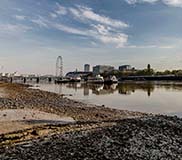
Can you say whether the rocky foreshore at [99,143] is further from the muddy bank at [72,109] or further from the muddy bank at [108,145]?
the muddy bank at [72,109]

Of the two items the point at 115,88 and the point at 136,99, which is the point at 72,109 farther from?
the point at 115,88

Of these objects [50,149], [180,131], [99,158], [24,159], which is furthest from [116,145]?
[180,131]

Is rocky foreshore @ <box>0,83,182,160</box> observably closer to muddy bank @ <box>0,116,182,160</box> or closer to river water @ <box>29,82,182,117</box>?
muddy bank @ <box>0,116,182,160</box>

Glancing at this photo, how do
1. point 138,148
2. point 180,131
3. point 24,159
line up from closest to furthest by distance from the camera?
point 24,159
point 138,148
point 180,131

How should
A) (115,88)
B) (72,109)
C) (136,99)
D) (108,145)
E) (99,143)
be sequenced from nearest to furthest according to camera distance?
(108,145) < (99,143) < (72,109) < (136,99) < (115,88)

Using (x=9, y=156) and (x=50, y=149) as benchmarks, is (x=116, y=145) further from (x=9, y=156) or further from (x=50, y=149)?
(x=9, y=156)

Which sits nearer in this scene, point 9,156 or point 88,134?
point 9,156

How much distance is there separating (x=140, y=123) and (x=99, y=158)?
7.39 meters

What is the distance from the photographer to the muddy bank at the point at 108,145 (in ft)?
44.8

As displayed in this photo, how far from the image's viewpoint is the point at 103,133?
17.2 m

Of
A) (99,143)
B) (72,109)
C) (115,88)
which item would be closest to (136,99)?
(72,109)

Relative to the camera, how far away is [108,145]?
15172 mm

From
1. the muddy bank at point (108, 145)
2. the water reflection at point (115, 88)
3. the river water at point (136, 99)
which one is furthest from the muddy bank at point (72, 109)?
the water reflection at point (115, 88)

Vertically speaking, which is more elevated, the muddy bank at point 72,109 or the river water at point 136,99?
the muddy bank at point 72,109
